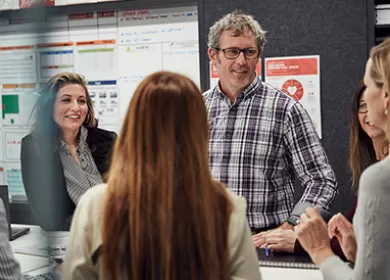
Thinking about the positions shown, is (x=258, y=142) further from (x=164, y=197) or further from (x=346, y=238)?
(x=164, y=197)

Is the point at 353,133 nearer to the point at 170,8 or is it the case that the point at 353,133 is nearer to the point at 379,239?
the point at 379,239

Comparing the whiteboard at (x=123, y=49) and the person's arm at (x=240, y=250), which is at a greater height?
the whiteboard at (x=123, y=49)

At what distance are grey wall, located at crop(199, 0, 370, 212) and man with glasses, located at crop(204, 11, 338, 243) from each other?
50 cm

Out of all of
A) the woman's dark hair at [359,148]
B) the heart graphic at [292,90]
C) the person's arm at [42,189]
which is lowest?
the woman's dark hair at [359,148]

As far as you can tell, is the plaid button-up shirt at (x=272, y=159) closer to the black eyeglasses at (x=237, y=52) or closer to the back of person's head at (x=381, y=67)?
the black eyeglasses at (x=237, y=52)

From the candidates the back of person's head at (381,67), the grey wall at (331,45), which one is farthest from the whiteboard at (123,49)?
the back of person's head at (381,67)

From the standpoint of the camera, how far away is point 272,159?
228 centimetres

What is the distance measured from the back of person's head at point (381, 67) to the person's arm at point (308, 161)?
0.99m

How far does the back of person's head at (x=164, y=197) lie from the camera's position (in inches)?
41.6

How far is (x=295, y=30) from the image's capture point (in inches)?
111

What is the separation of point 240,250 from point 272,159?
1196 mm

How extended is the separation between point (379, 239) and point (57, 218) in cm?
68

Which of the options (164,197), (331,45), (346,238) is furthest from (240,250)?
(331,45)

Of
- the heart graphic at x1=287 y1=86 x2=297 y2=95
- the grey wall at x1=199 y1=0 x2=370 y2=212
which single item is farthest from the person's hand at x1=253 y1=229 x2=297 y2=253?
the heart graphic at x1=287 y1=86 x2=297 y2=95
